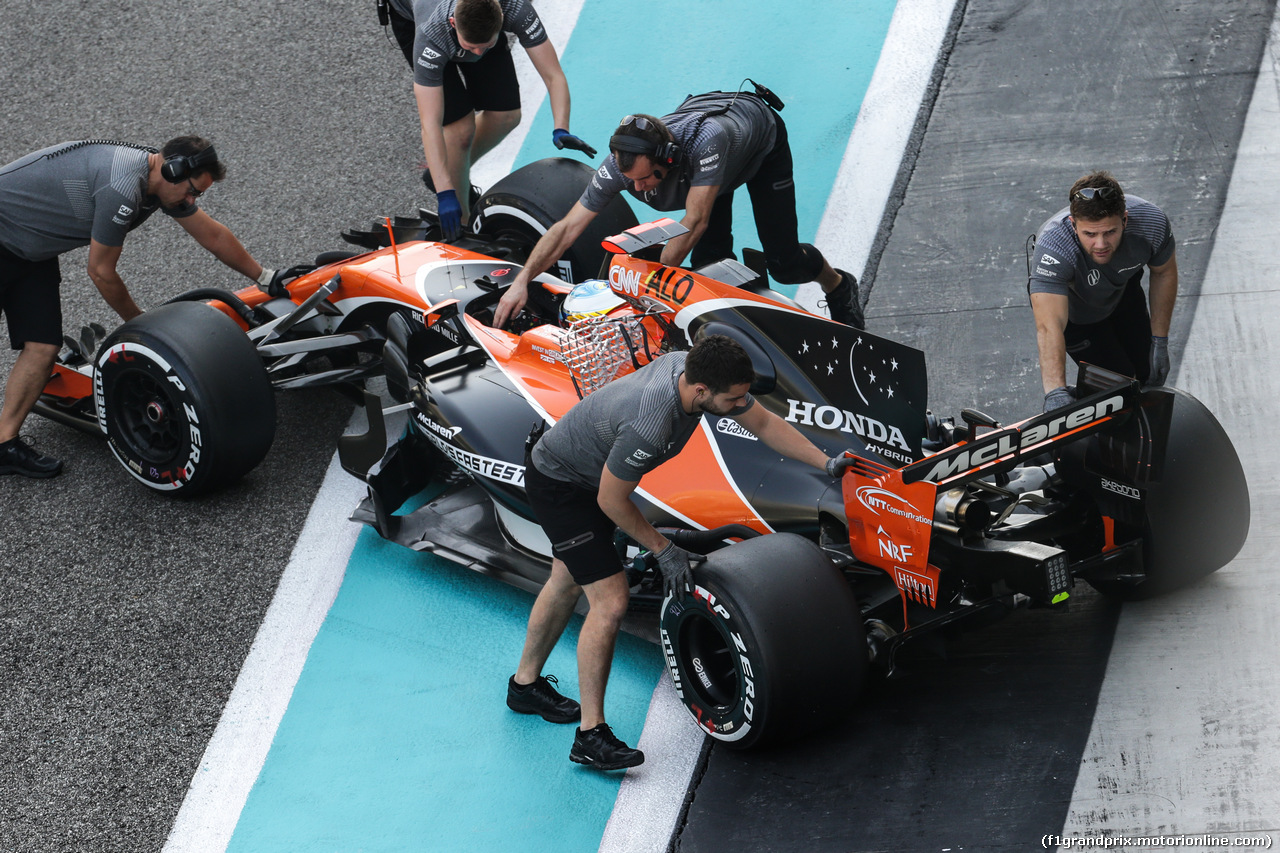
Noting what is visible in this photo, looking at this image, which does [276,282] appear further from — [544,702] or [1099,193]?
[1099,193]

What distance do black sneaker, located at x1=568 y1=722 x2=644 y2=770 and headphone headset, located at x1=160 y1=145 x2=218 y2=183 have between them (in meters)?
3.17

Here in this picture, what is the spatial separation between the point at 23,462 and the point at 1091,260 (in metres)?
5.06

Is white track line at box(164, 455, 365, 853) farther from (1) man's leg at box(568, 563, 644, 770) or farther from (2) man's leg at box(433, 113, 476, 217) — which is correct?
(2) man's leg at box(433, 113, 476, 217)

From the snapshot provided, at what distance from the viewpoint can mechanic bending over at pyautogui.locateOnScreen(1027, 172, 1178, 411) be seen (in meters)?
4.86

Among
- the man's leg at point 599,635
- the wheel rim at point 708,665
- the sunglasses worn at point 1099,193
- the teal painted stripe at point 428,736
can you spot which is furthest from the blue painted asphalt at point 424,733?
the sunglasses worn at point 1099,193

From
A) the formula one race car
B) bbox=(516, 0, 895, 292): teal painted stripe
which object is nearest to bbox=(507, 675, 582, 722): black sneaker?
the formula one race car

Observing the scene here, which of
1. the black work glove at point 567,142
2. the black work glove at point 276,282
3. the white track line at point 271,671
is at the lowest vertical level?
the white track line at point 271,671

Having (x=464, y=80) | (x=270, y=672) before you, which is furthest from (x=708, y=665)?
(x=464, y=80)

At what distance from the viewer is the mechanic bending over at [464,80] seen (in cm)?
697

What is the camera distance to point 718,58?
949 centimetres

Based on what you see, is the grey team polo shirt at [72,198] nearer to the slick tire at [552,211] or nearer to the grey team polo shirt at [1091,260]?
the slick tire at [552,211]

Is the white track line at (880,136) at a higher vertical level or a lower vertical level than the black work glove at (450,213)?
lower

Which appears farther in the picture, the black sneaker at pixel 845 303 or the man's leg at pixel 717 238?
the black sneaker at pixel 845 303

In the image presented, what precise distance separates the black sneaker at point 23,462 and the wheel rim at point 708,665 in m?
3.70
